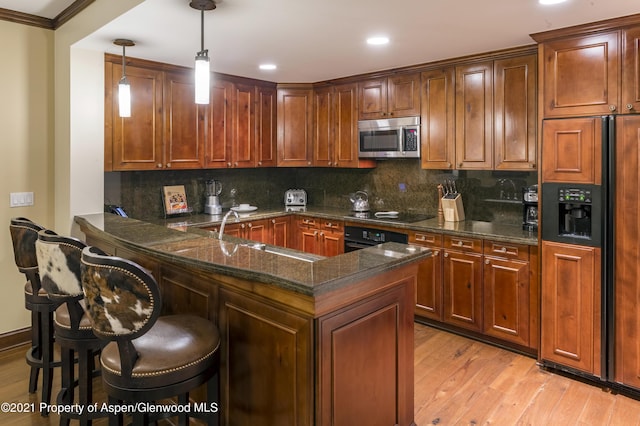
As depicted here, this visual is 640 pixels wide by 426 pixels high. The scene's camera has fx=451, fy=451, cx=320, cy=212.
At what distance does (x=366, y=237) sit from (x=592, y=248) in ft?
6.29

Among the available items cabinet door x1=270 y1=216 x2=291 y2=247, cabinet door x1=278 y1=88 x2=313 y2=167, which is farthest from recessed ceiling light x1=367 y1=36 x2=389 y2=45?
cabinet door x1=270 y1=216 x2=291 y2=247

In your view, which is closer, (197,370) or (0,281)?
(197,370)

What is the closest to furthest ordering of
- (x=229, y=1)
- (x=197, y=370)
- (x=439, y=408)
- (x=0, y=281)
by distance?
(x=197, y=370), (x=229, y=1), (x=439, y=408), (x=0, y=281)

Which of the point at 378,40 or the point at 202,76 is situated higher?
the point at 378,40

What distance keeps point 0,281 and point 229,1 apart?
2782mm

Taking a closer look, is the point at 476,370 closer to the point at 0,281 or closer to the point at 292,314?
the point at 292,314

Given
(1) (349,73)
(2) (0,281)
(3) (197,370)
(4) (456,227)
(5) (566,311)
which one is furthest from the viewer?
(1) (349,73)

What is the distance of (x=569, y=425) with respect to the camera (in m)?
2.54

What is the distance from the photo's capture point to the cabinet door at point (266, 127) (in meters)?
4.93

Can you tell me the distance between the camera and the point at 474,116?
Result: 3.82 meters

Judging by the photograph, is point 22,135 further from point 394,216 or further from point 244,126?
point 394,216

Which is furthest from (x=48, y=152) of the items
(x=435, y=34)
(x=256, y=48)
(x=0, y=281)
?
(x=435, y=34)

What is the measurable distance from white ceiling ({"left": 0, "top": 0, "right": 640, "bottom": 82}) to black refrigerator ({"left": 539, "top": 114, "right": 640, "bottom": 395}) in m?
0.72

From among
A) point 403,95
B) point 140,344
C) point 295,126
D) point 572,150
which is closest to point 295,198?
point 295,126
